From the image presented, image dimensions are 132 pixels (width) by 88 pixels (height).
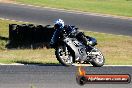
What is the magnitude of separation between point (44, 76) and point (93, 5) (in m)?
26.1

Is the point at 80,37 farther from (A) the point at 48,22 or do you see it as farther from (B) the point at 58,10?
(B) the point at 58,10

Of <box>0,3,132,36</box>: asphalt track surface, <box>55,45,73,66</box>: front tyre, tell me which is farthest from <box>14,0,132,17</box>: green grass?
<box>55,45,73,66</box>: front tyre

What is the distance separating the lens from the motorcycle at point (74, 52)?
592 inches

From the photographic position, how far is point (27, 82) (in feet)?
38.0

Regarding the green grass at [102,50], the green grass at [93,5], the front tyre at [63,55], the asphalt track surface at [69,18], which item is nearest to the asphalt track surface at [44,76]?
the front tyre at [63,55]

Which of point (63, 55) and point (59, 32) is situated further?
point (59, 32)

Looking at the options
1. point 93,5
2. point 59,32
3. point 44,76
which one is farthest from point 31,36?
point 93,5

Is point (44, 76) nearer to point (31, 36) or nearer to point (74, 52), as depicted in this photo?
point (74, 52)

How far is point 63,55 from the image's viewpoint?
15.1 meters

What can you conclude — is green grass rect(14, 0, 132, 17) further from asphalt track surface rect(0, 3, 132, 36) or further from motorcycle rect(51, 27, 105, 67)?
motorcycle rect(51, 27, 105, 67)

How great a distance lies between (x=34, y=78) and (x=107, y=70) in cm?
242

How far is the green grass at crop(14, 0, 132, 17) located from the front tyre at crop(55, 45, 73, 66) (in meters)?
20.2

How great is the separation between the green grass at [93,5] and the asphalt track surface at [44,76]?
2151 centimetres

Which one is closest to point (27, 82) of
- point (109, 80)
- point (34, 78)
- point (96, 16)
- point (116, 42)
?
point (34, 78)
